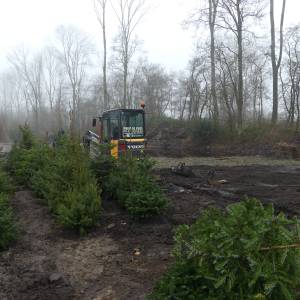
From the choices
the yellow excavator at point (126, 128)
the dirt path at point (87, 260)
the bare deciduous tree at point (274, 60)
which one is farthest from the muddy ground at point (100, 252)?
the bare deciduous tree at point (274, 60)

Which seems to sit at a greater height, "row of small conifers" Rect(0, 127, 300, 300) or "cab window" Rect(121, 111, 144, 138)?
"cab window" Rect(121, 111, 144, 138)

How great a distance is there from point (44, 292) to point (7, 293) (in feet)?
1.62

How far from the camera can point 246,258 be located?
3105 mm

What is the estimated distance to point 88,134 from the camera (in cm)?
2316

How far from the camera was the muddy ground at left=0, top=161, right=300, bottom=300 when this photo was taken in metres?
5.25

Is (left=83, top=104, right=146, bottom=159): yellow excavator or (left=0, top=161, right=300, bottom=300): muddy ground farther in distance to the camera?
(left=83, top=104, right=146, bottom=159): yellow excavator

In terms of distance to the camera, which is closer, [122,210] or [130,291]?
[130,291]

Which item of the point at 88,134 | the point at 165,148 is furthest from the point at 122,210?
the point at 165,148

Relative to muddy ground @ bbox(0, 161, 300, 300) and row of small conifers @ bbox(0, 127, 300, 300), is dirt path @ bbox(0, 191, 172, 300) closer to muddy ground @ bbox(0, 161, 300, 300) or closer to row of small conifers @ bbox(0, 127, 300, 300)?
muddy ground @ bbox(0, 161, 300, 300)

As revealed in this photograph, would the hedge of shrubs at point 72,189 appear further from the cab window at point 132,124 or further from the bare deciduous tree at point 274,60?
the bare deciduous tree at point 274,60

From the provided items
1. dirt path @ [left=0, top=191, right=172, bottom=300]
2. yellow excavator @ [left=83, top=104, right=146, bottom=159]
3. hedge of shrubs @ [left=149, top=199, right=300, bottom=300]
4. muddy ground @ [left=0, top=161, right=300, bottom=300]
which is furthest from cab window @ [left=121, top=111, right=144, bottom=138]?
hedge of shrubs @ [left=149, top=199, right=300, bottom=300]

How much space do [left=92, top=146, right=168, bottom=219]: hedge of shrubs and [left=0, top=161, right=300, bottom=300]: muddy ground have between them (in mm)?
280

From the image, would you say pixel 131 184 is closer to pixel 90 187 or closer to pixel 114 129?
pixel 90 187

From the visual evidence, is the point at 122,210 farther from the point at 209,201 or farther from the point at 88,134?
the point at 88,134
